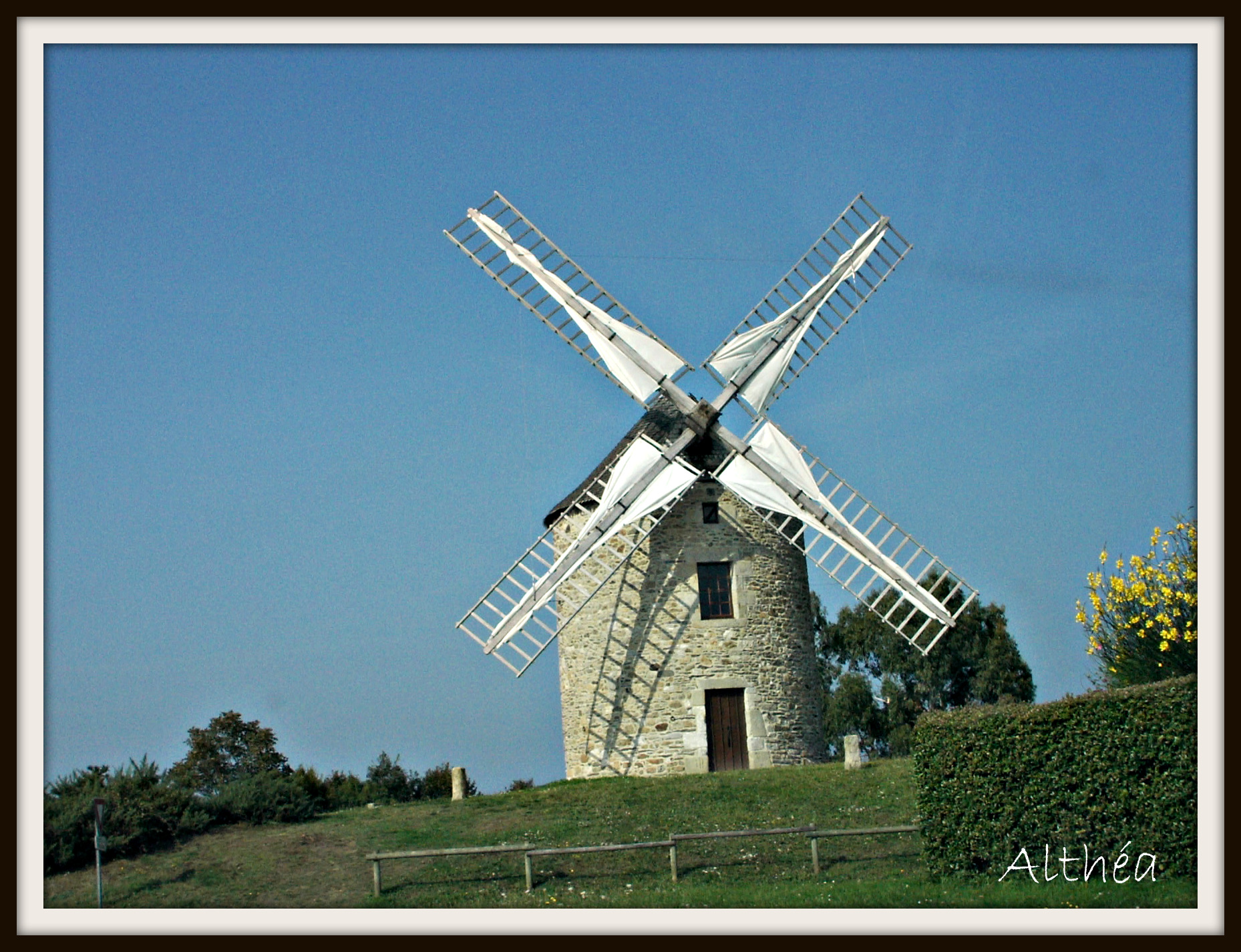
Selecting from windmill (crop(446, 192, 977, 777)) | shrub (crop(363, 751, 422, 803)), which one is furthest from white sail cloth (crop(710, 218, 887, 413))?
shrub (crop(363, 751, 422, 803))

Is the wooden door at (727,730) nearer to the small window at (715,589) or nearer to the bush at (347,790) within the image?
the small window at (715,589)

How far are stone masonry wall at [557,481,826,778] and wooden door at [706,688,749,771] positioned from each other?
11cm

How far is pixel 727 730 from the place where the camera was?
21.4 metres

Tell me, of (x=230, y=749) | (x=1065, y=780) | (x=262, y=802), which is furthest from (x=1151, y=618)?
(x=230, y=749)

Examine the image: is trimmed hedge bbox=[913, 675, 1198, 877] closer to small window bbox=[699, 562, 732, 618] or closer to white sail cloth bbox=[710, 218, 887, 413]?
small window bbox=[699, 562, 732, 618]

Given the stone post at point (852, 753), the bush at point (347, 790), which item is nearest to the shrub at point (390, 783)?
the bush at point (347, 790)

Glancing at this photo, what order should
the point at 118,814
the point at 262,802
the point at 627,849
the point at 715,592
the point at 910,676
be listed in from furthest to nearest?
1. the point at 910,676
2. the point at 715,592
3. the point at 262,802
4. the point at 118,814
5. the point at 627,849

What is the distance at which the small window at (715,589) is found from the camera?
71.3 ft

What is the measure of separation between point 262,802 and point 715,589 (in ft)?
26.5

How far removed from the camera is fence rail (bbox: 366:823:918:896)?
14.6 metres

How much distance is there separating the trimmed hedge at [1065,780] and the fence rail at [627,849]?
1.57 metres

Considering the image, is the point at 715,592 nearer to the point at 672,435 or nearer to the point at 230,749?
the point at 672,435

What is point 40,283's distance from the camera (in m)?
11.2

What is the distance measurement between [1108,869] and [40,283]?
11.4 m
